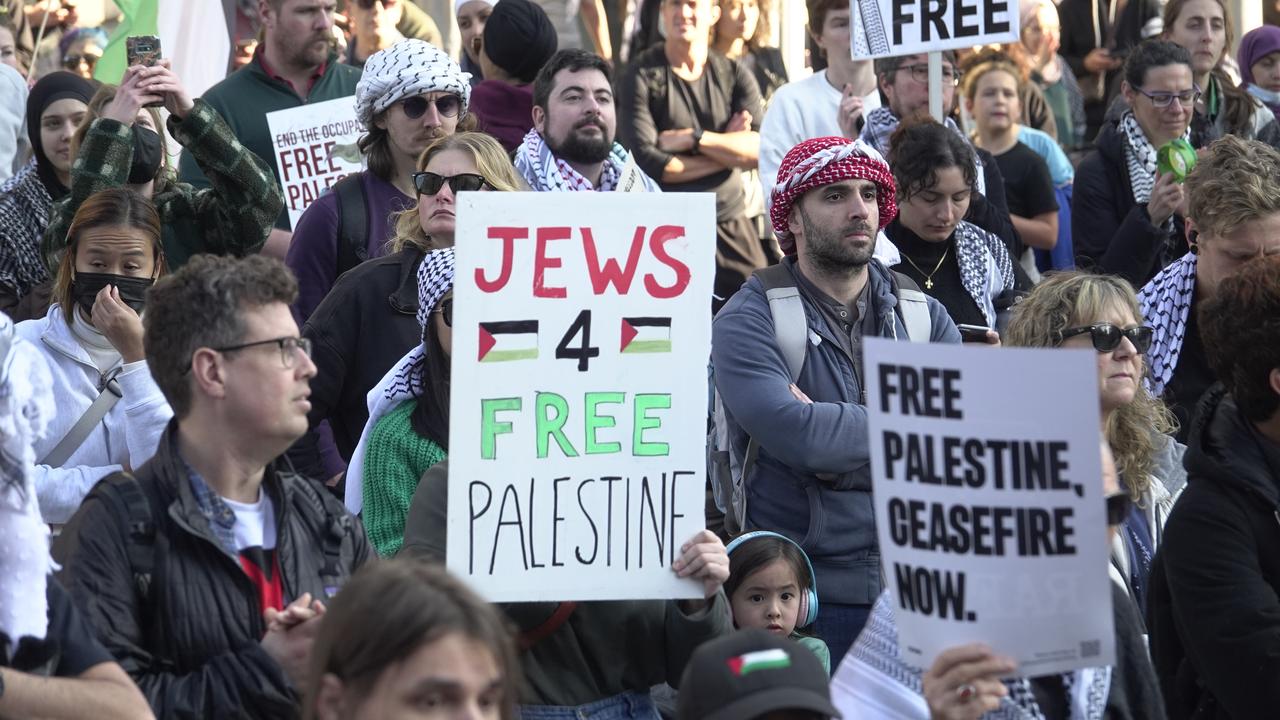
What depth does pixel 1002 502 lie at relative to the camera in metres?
3.69

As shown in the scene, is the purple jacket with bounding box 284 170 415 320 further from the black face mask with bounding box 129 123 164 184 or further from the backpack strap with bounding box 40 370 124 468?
the backpack strap with bounding box 40 370 124 468

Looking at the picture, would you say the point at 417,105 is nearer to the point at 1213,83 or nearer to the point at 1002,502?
the point at 1002,502

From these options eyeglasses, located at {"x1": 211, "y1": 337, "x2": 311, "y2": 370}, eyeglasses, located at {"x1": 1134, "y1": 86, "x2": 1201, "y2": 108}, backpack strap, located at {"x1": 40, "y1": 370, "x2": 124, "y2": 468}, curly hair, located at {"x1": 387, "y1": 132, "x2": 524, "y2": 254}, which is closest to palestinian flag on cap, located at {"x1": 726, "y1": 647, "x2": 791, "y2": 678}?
eyeglasses, located at {"x1": 211, "y1": 337, "x2": 311, "y2": 370}

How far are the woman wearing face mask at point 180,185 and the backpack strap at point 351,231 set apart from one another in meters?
0.34

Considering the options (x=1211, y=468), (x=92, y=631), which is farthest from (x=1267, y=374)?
(x=92, y=631)

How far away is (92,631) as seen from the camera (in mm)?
3732

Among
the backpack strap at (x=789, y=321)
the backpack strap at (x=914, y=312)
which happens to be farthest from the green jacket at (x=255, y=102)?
the backpack strap at (x=914, y=312)

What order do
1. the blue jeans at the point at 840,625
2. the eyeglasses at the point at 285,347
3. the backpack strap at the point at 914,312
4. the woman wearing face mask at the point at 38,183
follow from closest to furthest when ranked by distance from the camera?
the eyeglasses at the point at 285,347 → the blue jeans at the point at 840,625 → the backpack strap at the point at 914,312 → the woman wearing face mask at the point at 38,183

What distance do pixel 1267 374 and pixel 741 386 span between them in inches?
67.4

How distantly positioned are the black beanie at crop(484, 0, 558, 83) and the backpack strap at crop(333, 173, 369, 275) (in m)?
1.72

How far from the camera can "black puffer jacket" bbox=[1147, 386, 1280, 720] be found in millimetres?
4312

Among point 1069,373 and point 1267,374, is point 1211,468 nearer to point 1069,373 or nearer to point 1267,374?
point 1267,374

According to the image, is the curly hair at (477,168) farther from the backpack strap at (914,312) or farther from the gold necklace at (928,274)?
the gold necklace at (928,274)

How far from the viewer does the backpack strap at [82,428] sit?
18.0ft
